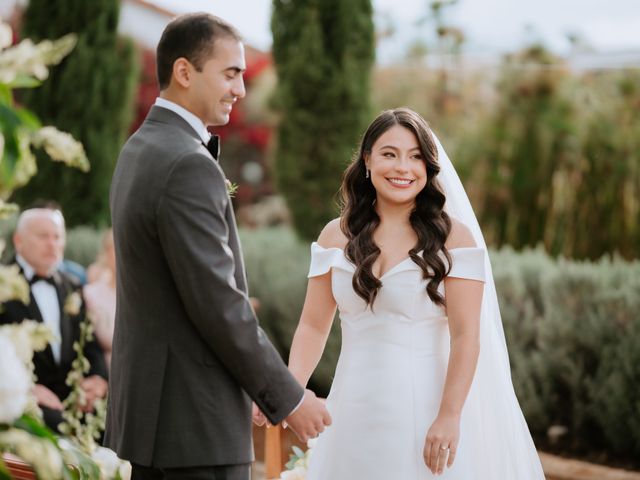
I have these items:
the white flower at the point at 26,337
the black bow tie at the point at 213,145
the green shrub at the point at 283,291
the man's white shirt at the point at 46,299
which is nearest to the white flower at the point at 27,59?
the white flower at the point at 26,337

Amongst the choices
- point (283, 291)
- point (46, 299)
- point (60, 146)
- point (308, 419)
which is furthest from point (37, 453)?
point (283, 291)

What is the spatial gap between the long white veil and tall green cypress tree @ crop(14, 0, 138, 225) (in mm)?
6718

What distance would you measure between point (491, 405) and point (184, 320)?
4.43 ft

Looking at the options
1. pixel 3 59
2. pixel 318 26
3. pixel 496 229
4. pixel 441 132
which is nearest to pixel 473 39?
pixel 441 132

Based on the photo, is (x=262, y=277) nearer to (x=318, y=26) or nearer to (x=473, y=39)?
(x=318, y=26)

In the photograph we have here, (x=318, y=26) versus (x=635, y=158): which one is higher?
(x=318, y=26)

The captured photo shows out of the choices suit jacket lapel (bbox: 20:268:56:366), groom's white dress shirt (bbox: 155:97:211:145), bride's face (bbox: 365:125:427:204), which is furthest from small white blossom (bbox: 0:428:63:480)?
suit jacket lapel (bbox: 20:268:56:366)

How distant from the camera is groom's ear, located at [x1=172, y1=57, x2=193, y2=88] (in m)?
2.59

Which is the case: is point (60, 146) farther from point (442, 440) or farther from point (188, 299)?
point (442, 440)

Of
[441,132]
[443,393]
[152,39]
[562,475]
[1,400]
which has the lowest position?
[562,475]

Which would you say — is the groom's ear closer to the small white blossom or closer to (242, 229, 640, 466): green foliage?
the small white blossom

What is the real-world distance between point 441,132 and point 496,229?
205 cm

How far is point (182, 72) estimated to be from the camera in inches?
102

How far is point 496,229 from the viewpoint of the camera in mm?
9750
